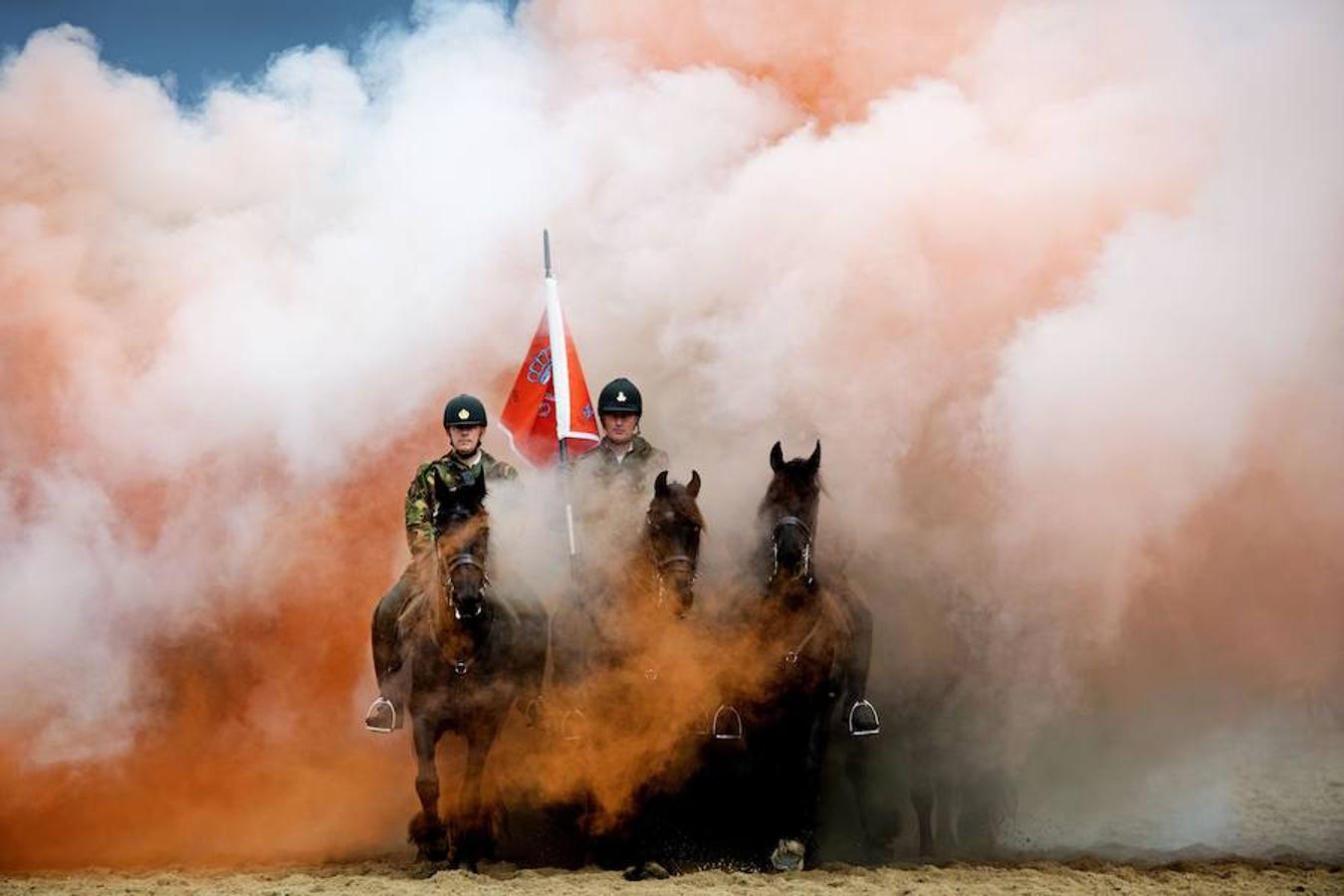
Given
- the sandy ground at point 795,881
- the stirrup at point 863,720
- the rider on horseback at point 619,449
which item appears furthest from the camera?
the rider on horseback at point 619,449

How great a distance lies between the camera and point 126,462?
48.5ft

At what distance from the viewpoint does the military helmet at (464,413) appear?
11.9 metres

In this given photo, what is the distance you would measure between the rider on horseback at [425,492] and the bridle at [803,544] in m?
2.45

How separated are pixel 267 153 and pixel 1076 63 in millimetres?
9974

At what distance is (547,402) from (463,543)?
334cm

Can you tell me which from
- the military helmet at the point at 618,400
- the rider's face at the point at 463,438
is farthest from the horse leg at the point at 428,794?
the military helmet at the point at 618,400

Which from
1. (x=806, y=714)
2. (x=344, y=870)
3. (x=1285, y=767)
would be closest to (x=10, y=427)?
(x=344, y=870)

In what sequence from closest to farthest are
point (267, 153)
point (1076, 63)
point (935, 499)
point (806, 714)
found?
1. point (806, 714)
2. point (935, 499)
3. point (1076, 63)
4. point (267, 153)

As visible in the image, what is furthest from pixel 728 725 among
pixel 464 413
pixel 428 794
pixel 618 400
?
pixel 464 413

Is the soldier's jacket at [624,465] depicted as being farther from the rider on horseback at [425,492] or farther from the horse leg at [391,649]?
the horse leg at [391,649]

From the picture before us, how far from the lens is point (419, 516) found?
38.5ft

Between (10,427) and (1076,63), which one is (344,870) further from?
(1076,63)

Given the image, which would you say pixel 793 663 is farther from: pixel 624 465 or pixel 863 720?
pixel 624 465

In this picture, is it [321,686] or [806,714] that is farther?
[321,686]
